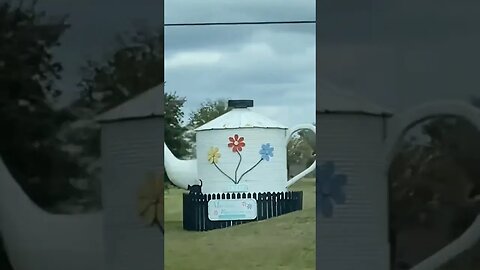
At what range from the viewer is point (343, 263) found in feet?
10.8

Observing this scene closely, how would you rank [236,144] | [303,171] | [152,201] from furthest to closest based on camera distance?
[152,201], [303,171], [236,144]

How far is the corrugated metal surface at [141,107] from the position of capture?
10.8ft

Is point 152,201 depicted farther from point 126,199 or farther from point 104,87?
point 104,87

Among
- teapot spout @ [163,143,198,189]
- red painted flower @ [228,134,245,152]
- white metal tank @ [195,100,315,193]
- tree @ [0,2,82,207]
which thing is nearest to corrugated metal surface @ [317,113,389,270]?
white metal tank @ [195,100,315,193]

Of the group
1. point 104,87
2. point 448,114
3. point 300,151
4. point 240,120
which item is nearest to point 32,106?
point 104,87

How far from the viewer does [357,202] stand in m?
3.27

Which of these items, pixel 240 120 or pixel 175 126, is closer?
pixel 240 120

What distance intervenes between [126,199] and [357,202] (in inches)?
37.3

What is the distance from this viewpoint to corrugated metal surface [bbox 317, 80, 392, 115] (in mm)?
3232

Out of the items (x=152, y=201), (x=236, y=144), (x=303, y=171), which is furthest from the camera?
(x=152, y=201)

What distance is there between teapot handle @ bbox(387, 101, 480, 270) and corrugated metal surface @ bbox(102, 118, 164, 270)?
3.31ft

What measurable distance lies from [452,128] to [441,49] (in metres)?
0.32

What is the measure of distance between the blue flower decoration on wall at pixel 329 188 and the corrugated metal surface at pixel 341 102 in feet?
0.74

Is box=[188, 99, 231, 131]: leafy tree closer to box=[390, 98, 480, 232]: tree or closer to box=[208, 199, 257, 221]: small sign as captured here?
box=[208, 199, 257, 221]: small sign
